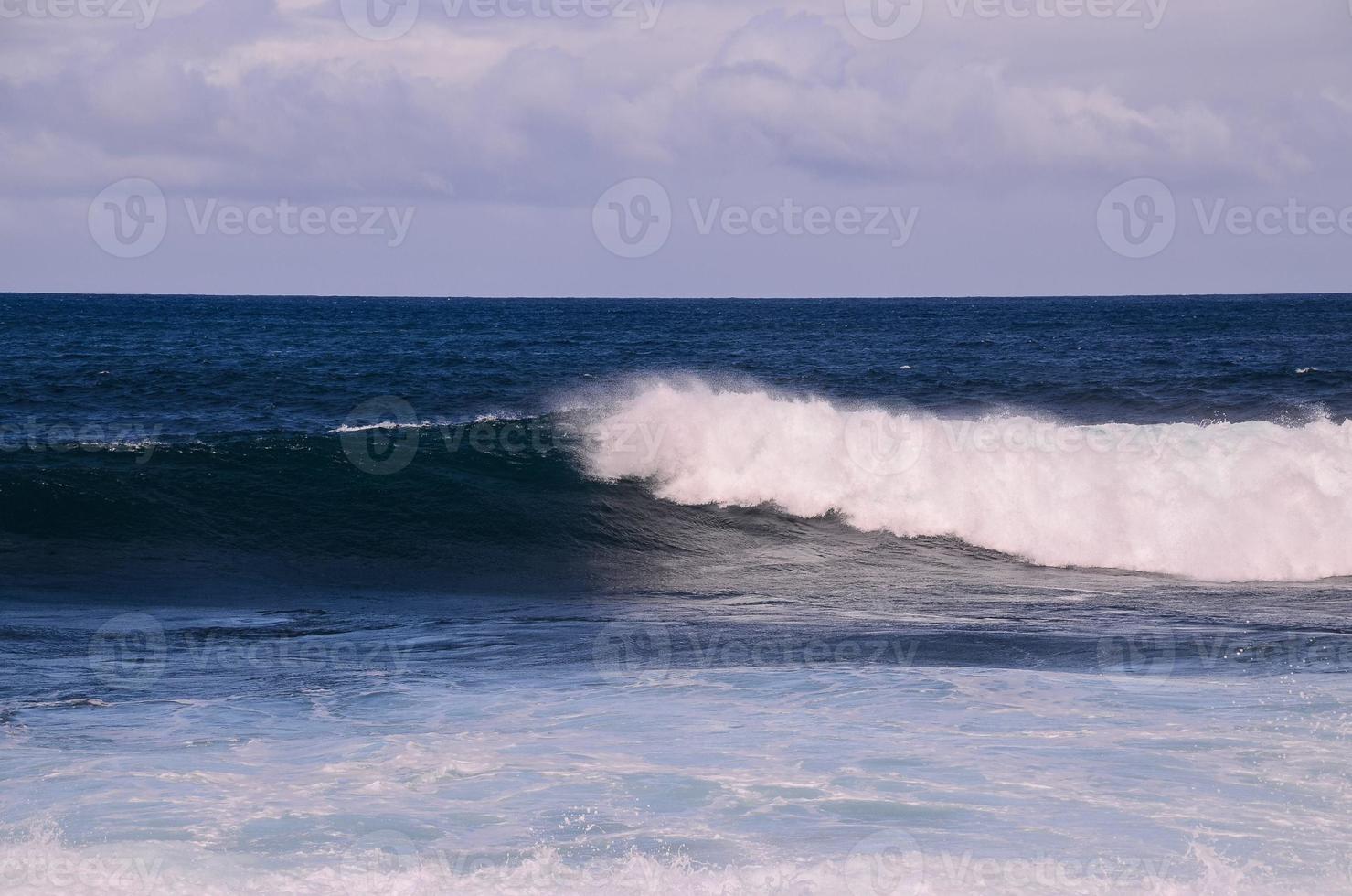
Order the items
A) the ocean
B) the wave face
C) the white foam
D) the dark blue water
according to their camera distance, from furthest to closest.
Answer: the dark blue water, the wave face, the ocean, the white foam

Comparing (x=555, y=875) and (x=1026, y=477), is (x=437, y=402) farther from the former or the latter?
(x=555, y=875)

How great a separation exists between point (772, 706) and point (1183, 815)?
2.89 m

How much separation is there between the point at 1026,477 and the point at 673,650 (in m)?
8.95

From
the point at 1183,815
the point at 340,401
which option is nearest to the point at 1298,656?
the point at 1183,815

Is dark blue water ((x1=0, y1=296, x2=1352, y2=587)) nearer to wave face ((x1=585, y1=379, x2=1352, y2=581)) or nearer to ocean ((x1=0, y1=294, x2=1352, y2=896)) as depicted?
ocean ((x1=0, y1=294, x2=1352, y2=896))

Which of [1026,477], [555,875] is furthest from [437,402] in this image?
[555,875]

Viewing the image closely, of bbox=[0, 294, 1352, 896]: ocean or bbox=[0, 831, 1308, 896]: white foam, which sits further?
bbox=[0, 294, 1352, 896]: ocean

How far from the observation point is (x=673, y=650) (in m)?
10.6

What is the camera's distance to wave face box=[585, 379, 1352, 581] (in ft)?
51.5

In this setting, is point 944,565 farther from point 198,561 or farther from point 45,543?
point 45,543

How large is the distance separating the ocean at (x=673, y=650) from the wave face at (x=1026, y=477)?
0.06 m

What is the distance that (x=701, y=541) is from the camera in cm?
1688

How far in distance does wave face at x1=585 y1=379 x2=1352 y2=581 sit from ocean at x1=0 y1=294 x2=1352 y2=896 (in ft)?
0.21

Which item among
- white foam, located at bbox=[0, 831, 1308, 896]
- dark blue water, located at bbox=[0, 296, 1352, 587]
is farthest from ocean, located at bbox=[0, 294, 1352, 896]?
dark blue water, located at bbox=[0, 296, 1352, 587]
